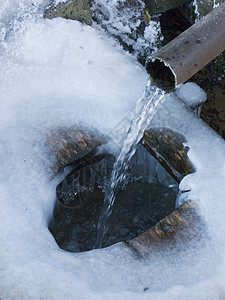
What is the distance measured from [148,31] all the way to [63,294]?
77.6 inches

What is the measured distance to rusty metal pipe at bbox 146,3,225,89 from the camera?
2080 mm

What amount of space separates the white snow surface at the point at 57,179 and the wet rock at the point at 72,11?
0.05m

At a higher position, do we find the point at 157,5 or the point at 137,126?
the point at 157,5

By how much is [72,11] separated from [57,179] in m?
1.16

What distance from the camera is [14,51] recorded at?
2668 millimetres

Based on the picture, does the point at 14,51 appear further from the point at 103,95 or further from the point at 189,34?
the point at 189,34

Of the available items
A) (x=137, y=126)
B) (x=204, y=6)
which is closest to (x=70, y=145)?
(x=137, y=126)

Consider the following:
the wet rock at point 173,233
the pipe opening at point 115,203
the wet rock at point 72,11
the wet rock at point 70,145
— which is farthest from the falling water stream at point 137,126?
the wet rock at point 72,11

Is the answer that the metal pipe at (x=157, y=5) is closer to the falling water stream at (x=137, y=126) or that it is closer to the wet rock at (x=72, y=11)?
the wet rock at (x=72, y=11)

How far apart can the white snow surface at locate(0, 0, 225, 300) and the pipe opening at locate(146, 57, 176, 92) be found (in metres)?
0.30

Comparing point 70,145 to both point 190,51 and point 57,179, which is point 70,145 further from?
point 190,51

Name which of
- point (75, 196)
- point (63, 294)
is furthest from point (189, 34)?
point (63, 294)

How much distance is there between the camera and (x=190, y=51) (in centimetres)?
211

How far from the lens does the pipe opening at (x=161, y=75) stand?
2.27m
